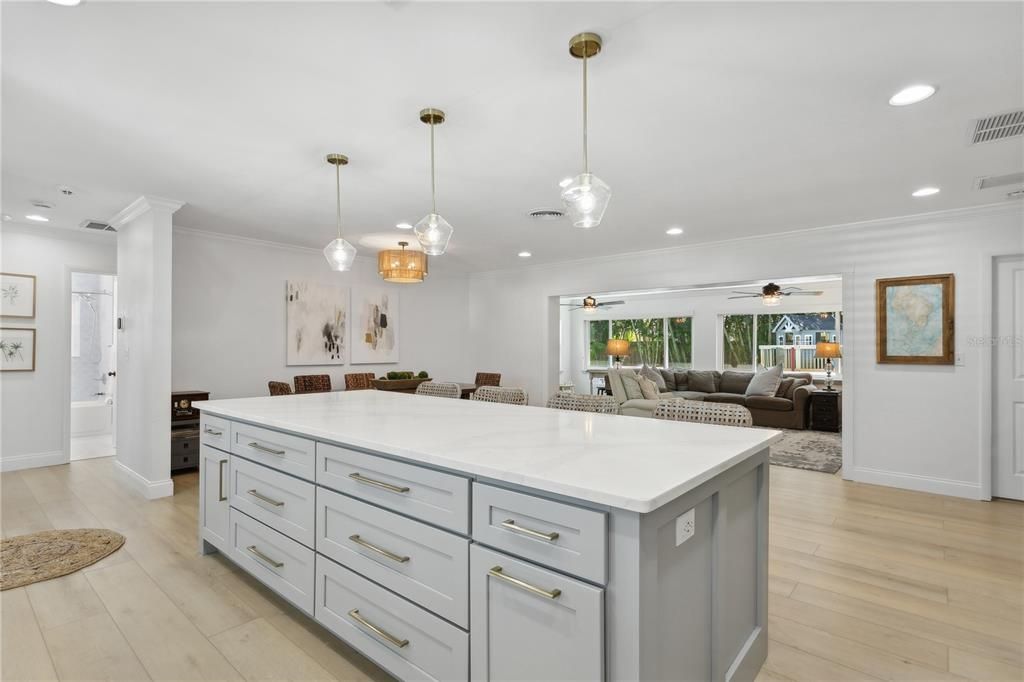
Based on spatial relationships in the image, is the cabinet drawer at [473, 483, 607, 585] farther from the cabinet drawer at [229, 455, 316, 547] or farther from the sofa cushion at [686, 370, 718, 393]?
the sofa cushion at [686, 370, 718, 393]

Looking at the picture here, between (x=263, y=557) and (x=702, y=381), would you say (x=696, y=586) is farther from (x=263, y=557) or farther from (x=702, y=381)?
(x=702, y=381)

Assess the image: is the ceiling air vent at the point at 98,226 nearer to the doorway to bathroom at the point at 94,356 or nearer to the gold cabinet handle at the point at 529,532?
the doorway to bathroom at the point at 94,356

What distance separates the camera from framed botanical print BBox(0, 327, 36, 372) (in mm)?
4844

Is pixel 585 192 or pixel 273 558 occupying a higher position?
pixel 585 192

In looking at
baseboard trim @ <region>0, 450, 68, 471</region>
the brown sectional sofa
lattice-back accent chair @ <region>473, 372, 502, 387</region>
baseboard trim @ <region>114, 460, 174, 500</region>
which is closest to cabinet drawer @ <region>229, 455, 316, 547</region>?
baseboard trim @ <region>114, 460, 174, 500</region>

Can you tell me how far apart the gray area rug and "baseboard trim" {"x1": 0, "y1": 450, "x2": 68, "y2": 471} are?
23.5ft

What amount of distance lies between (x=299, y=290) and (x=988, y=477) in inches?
274

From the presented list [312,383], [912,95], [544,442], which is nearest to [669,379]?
[312,383]

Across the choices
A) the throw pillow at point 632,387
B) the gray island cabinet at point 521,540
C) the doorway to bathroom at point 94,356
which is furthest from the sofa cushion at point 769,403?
the doorway to bathroom at point 94,356

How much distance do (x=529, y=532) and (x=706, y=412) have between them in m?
1.57

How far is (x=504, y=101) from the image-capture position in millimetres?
2387

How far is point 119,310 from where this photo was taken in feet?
15.3

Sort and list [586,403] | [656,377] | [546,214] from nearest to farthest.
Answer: [586,403] < [546,214] < [656,377]

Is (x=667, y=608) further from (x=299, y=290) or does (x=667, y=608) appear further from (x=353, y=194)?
(x=299, y=290)
